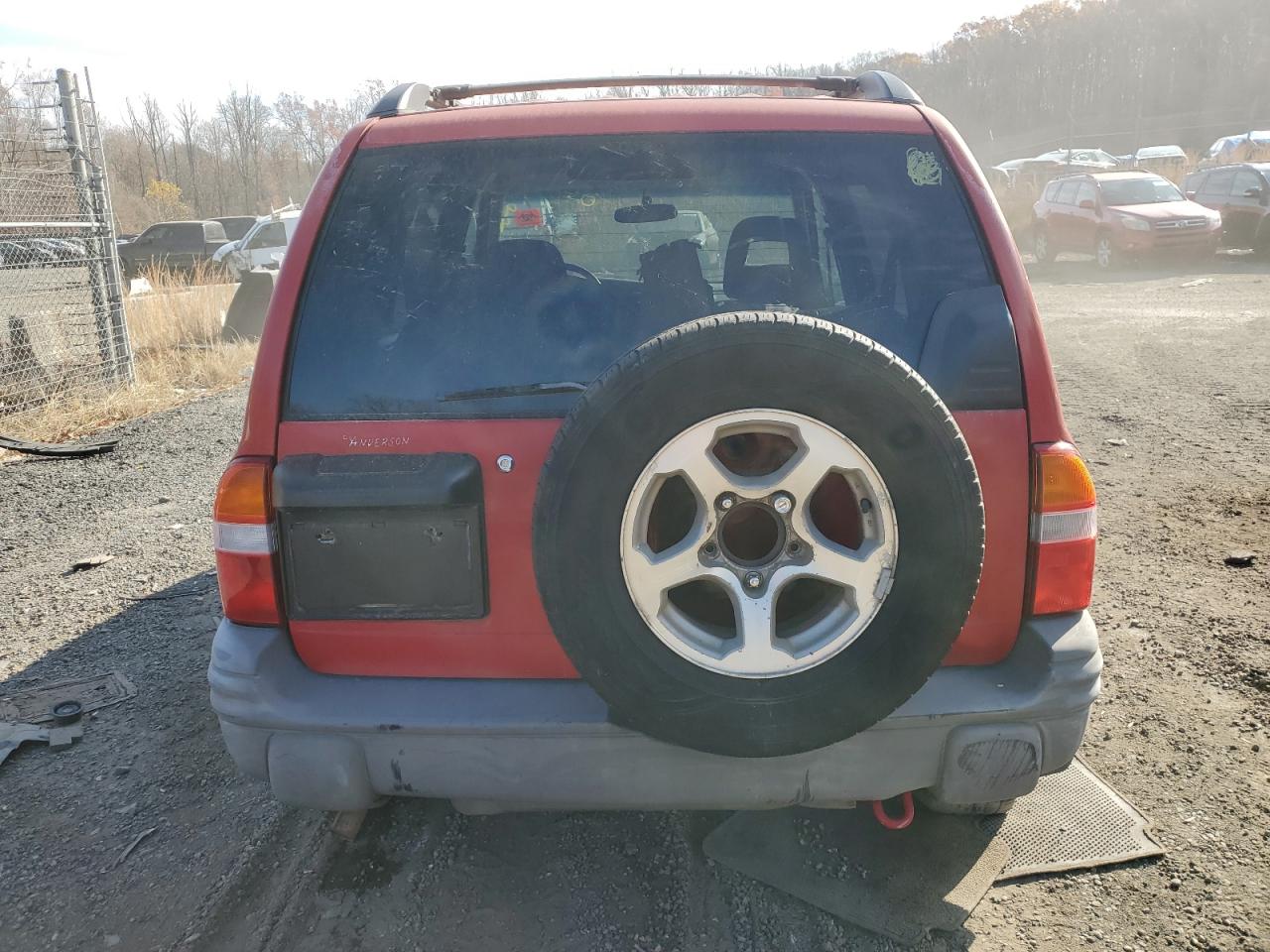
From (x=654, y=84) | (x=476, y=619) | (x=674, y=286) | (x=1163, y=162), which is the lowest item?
(x=476, y=619)

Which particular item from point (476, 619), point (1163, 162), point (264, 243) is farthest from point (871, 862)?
point (1163, 162)

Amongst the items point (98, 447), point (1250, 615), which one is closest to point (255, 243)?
point (98, 447)

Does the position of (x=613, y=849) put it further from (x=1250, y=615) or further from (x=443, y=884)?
(x=1250, y=615)

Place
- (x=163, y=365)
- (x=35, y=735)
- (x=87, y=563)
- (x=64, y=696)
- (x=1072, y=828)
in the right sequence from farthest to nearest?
(x=163, y=365)
(x=87, y=563)
(x=64, y=696)
(x=35, y=735)
(x=1072, y=828)

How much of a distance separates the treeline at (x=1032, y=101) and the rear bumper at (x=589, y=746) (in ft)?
165

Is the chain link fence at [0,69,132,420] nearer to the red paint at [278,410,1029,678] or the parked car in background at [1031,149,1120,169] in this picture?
the red paint at [278,410,1029,678]

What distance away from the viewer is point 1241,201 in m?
20.2

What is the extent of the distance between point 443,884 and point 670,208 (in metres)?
1.86

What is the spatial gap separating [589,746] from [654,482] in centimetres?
63

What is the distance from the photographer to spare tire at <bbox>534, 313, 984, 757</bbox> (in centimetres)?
194

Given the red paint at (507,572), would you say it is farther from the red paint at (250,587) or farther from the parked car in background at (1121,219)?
the parked car in background at (1121,219)

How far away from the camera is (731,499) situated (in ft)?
6.58

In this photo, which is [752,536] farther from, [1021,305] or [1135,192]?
[1135,192]

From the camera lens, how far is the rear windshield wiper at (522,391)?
2.22 meters
